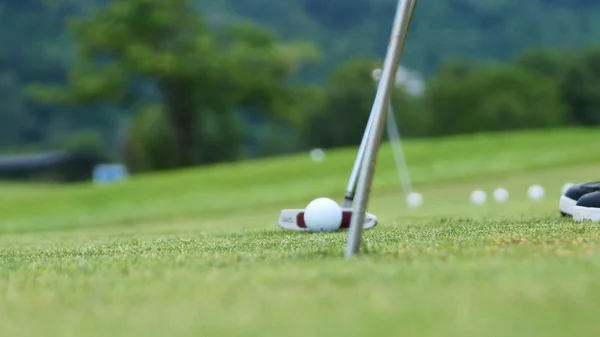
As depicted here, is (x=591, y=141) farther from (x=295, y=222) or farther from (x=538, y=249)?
(x=538, y=249)

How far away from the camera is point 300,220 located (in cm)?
700

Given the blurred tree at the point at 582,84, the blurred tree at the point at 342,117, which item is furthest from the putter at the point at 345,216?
the blurred tree at the point at 582,84

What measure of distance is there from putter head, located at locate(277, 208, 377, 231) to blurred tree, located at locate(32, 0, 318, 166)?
36.7 metres

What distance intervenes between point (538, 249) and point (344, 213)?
2730mm

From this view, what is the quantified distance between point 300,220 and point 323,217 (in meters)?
0.36

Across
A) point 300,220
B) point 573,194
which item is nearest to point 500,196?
point 573,194

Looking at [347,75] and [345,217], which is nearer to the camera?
[345,217]

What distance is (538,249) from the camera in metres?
4.19

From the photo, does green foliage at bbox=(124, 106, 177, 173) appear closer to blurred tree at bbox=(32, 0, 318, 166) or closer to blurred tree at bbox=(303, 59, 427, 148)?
blurred tree at bbox=(32, 0, 318, 166)

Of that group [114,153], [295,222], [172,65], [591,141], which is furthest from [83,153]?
[295,222]

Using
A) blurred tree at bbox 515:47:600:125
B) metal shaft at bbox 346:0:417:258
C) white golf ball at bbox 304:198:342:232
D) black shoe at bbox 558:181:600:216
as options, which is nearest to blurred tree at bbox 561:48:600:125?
blurred tree at bbox 515:47:600:125

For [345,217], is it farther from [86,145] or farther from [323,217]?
[86,145]

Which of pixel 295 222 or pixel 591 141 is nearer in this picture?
pixel 295 222

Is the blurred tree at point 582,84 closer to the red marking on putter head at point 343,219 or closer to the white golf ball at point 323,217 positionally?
the red marking on putter head at point 343,219
